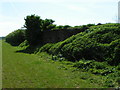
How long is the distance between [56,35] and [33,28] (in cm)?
666

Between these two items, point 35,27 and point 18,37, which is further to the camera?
point 18,37

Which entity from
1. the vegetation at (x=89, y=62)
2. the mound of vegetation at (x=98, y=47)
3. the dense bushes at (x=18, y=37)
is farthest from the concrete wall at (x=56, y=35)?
the dense bushes at (x=18, y=37)

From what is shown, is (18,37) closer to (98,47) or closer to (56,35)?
(56,35)

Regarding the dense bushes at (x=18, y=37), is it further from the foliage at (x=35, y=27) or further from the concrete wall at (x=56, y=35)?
the concrete wall at (x=56, y=35)

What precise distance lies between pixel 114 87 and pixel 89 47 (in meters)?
5.25

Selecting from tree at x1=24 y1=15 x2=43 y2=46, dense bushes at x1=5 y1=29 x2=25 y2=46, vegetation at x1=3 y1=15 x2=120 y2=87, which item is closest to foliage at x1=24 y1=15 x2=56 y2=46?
tree at x1=24 y1=15 x2=43 y2=46

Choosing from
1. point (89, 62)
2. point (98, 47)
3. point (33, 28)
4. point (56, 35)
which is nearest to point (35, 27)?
point (33, 28)

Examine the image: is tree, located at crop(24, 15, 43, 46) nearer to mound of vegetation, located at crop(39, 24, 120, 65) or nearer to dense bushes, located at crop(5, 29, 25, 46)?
mound of vegetation, located at crop(39, 24, 120, 65)

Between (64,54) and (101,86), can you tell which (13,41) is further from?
(101,86)

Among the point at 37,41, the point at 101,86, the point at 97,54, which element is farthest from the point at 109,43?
the point at 37,41

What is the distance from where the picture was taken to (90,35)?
12.6 meters

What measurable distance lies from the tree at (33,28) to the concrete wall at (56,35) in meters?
1.52

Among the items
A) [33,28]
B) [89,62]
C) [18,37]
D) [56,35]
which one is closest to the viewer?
[89,62]

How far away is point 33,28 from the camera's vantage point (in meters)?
25.1
